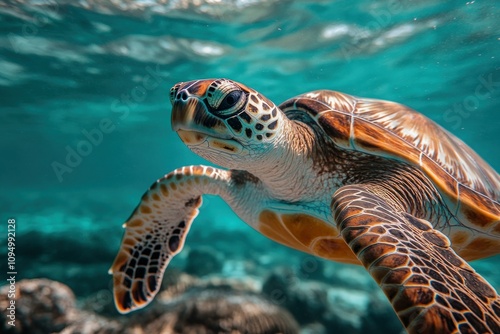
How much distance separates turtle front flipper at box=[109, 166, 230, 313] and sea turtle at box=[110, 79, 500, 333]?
1 centimetres

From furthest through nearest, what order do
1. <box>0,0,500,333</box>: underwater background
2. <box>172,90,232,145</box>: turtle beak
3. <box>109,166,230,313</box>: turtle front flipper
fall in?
<box>0,0,500,333</box>: underwater background → <box>109,166,230,313</box>: turtle front flipper → <box>172,90,232,145</box>: turtle beak

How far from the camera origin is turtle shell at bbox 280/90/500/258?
8.08ft

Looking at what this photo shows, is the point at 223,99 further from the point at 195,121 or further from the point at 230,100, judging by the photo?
the point at 195,121

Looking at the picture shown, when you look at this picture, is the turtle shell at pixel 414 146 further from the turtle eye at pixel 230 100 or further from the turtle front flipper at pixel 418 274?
Answer: the turtle eye at pixel 230 100

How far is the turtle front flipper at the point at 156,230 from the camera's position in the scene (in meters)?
3.04

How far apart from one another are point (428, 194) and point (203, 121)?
2.07 metres

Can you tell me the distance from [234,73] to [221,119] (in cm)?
1425

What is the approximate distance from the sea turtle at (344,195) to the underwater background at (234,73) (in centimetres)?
135

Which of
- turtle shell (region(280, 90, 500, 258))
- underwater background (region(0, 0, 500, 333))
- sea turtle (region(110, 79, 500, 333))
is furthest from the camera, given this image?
underwater background (region(0, 0, 500, 333))

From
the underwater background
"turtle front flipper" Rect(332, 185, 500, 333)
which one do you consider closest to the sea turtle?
"turtle front flipper" Rect(332, 185, 500, 333)

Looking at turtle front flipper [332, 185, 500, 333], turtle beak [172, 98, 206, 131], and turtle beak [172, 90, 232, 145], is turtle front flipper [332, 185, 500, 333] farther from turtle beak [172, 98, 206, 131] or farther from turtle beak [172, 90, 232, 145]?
turtle beak [172, 98, 206, 131]

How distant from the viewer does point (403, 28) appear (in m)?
10.6

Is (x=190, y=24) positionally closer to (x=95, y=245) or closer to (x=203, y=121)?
(x=95, y=245)

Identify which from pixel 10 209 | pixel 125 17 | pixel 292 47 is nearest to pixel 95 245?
pixel 125 17
